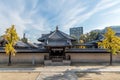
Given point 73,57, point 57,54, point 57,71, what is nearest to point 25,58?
point 57,54

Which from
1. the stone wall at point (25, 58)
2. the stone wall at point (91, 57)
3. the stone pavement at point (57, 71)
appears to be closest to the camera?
the stone pavement at point (57, 71)

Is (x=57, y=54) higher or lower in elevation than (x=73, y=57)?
higher

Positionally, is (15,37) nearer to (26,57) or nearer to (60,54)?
(26,57)

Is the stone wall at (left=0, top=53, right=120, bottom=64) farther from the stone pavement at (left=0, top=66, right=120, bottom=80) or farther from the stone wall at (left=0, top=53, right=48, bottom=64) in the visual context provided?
the stone pavement at (left=0, top=66, right=120, bottom=80)

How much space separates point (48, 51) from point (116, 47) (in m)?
11.9

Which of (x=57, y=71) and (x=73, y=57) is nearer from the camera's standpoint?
(x=57, y=71)

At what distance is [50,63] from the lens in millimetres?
27875

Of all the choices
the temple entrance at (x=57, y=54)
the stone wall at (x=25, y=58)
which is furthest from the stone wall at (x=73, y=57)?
the temple entrance at (x=57, y=54)

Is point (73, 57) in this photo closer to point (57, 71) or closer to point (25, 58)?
point (25, 58)

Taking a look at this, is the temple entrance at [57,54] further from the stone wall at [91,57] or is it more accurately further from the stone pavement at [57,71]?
the stone pavement at [57,71]

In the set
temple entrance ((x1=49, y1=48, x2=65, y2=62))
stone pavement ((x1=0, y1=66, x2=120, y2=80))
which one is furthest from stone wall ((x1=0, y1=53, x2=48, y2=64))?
stone pavement ((x1=0, y1=66, x2=120, y2=80))

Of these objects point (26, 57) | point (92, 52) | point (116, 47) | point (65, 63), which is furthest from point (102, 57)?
point (26, 57)

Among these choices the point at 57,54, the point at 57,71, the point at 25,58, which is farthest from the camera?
the point at 57,54

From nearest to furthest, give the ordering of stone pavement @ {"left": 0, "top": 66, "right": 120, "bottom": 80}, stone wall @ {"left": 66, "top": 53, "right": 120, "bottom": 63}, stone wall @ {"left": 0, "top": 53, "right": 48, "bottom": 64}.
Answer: stone pavement @ {"left": 0, "top": 66, "right": 120, "bottom": 80}
stone wall @ {"left": 0, "top": 53, "right": 48, "bottom": 64}
stone wall @ {"left": 66, "top": 53, "right": 120, "bottom": 63}
